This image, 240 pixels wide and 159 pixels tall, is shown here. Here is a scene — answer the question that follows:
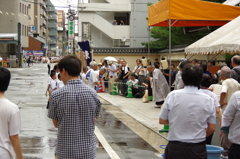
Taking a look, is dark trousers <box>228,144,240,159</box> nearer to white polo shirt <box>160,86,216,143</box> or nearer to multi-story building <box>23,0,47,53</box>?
white polo shirt <box>160,86,216,143</box>

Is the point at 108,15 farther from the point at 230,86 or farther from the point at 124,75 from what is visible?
the point at 230,86

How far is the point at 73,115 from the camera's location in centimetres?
427

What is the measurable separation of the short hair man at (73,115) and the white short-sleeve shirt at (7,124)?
518 mm

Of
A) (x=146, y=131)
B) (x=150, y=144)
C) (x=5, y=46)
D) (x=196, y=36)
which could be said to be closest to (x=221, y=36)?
(x=146, y=131)

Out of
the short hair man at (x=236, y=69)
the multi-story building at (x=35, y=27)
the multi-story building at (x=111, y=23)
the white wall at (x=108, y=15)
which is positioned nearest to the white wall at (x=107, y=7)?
the multi-story building at (x=111, y=23)

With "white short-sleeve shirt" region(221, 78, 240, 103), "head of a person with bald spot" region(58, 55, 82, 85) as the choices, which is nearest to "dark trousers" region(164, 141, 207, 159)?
"head of a person with bald spot" region(58, 55, 82, 85)

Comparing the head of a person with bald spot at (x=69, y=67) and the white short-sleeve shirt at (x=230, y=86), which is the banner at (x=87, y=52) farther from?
the head of a person with bald spot at (x=69, y=67)

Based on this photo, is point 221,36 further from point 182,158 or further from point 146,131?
point 182,158

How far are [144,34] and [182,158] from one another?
38.7 metres

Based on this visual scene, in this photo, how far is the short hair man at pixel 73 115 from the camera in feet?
13.9

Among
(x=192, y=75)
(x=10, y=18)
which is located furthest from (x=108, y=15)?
(x=192, y=75)

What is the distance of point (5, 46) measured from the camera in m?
65.1

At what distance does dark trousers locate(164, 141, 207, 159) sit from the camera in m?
4.32

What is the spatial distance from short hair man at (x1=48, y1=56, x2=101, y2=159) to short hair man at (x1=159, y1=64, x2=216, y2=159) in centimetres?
87
